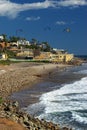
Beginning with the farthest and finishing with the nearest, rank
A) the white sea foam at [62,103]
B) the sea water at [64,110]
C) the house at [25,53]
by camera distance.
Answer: the house at [25,53], the white sea foam at [62,103], the sea water at [64,110]

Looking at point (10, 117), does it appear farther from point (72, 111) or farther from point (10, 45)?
point (10, 45)

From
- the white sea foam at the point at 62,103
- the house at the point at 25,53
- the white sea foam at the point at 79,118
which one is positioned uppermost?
the white sea foam at the point at 79,118

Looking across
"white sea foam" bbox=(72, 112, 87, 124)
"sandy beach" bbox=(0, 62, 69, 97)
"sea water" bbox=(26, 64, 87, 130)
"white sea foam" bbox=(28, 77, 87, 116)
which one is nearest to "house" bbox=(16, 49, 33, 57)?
"sandy beach" bbox=(0, 62, 69, 97)

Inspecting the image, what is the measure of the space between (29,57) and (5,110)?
325ft

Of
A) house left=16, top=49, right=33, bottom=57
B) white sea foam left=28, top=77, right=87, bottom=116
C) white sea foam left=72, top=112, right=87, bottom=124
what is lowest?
house left=16, top=49, right=33, bottom=57

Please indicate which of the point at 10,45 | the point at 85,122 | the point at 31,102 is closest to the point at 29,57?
the point at 10,45

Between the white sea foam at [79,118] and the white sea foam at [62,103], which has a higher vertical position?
the white sea foam at [79,118]

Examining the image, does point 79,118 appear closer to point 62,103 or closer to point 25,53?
point 62,103

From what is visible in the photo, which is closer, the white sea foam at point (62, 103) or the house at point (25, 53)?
the white sea foam at point (62, 103)

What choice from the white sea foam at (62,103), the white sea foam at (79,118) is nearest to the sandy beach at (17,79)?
the white sea foam at (62,103)

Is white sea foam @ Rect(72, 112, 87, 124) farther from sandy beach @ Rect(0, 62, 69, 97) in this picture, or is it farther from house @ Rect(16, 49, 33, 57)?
house @ Rect(16, 49, 33, 57)

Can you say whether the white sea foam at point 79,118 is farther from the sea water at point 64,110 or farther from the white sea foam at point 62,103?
the white sea foam at point 62,103

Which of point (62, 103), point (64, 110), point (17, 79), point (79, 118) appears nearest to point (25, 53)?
point (17, 79)

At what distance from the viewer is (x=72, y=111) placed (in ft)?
73.3
